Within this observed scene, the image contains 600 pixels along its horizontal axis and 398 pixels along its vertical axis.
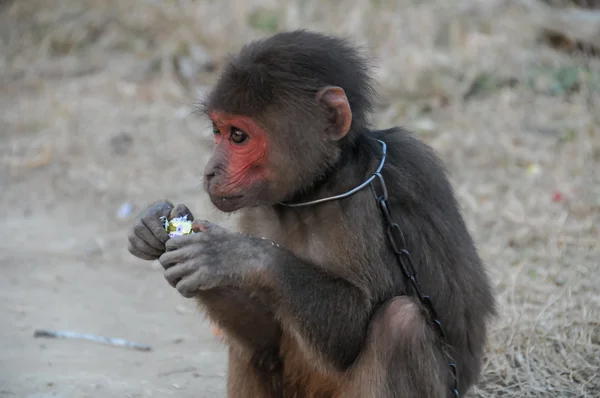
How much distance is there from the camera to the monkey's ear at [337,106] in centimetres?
390

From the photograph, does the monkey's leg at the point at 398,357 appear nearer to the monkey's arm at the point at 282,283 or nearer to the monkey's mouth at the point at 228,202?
the monkey's arm at the point at 282,283

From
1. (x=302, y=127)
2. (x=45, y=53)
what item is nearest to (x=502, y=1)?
(x=45, y=53)

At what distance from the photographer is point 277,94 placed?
154 inches

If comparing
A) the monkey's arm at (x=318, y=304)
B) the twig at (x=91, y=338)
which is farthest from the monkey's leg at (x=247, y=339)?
the twig at (x=91, y=338)

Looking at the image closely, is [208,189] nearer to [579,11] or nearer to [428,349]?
[428,349]

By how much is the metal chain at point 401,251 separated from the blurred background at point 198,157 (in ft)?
3.69

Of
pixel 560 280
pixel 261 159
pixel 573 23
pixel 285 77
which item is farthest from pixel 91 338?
pixel 573 23

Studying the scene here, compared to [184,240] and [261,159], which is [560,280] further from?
[184,240]

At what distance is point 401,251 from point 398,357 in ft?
1.53

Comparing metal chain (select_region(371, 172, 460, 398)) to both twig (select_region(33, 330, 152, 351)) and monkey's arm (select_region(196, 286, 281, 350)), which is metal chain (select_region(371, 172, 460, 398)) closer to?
monkey's arm (select_region(196, 286, 281, 350))

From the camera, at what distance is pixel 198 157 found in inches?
359

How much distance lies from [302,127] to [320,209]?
1.27ft

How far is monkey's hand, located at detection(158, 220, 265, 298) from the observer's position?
3.62m

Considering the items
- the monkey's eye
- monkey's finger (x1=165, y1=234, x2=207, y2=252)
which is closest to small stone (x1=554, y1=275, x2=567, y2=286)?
the monkey's eye
